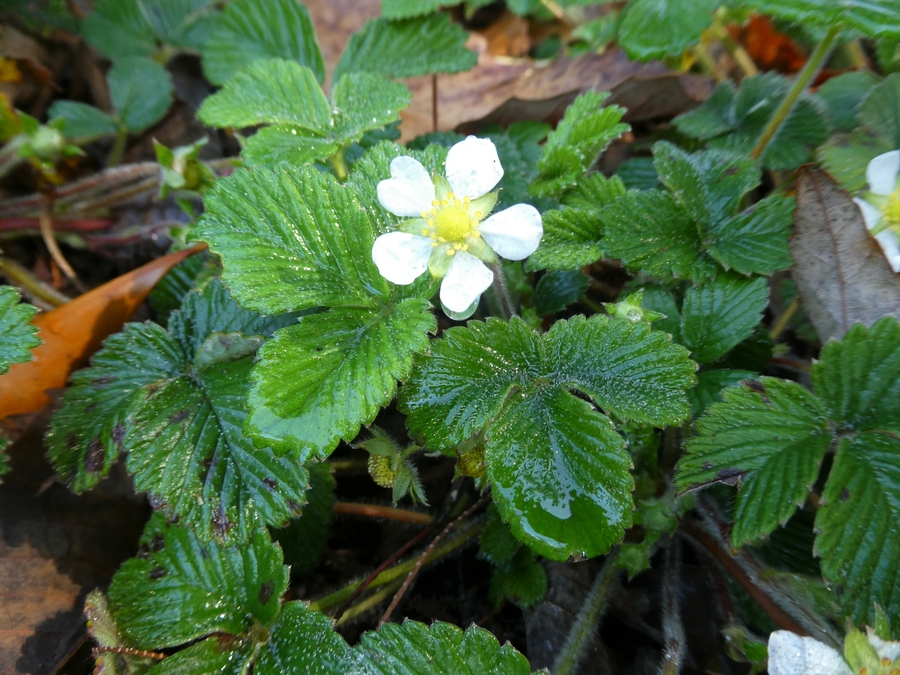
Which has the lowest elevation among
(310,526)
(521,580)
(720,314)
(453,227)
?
(521,580)

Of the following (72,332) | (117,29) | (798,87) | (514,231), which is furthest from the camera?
(117,29)

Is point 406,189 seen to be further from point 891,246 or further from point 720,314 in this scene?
point 891,246

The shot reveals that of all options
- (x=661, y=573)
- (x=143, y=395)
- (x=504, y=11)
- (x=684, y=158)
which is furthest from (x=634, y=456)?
(x=504, y=11)

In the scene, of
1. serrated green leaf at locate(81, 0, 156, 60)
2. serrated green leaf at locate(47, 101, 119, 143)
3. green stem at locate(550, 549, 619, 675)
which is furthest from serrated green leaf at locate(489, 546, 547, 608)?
serrated green leaf at locate(81, 0, 156, 60)

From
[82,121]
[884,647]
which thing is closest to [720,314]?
[884,647]

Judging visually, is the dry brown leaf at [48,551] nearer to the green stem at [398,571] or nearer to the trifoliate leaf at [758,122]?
the green stem at [398,571]

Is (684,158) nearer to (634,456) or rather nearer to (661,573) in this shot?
(634,456)
